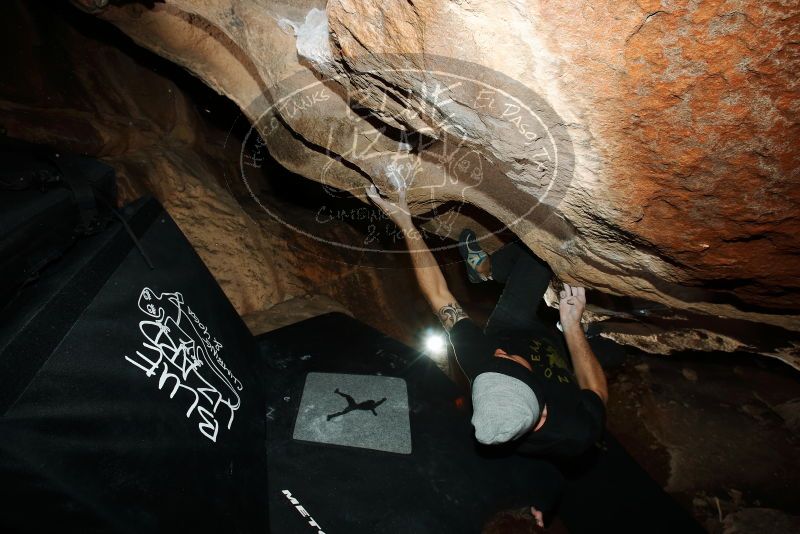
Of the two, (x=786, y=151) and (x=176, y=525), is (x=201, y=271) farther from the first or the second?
(x=786, y=151)

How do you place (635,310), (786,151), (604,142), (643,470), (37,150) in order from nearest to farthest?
(786,151) → (604,142) → (37,150) → (635,310) → (643,470)

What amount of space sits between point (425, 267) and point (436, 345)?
1.40m

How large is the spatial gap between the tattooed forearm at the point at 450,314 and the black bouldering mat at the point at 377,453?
0.43m

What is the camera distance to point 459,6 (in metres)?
1.00

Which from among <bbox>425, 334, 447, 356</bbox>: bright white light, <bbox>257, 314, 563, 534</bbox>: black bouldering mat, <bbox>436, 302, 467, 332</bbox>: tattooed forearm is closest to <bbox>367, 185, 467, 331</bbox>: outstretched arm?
<bbox>436, 302, 467, 332</bbox>: tattooed forearm

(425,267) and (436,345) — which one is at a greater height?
(425,267)

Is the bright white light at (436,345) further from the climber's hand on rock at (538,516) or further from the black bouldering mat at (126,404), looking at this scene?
the black bouldering mat at (126,404)

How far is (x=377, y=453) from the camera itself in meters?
1.94

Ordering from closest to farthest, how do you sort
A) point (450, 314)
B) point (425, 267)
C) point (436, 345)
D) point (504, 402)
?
point (504, 402), point (450, 314), point (425, 267), point (436, 345)

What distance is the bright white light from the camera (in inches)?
140

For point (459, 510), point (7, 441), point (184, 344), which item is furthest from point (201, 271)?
point (459, 510)

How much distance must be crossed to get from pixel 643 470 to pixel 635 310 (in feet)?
4.70
